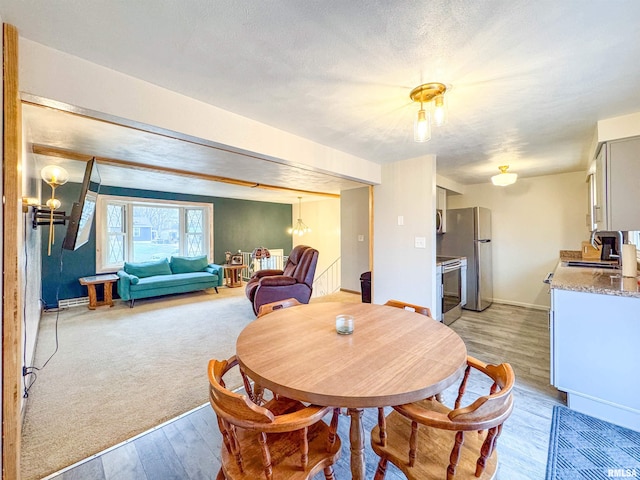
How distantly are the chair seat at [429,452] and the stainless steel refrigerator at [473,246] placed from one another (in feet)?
12.3

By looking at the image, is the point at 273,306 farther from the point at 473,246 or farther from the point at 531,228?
the point at 531,228

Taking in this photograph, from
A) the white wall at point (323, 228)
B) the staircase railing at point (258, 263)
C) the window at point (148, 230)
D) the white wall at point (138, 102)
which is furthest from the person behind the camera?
the white wall at point (323, 228)

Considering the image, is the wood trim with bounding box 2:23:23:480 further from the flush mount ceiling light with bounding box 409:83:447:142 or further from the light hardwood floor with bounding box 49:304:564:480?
the flush mount ceiling light with bounding box 409:83:447:142

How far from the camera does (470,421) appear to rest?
0.89 meters

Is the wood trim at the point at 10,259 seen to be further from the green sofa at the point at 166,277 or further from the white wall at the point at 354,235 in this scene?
the white wall at the point at 354,235

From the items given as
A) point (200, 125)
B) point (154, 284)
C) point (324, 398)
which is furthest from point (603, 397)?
point (154, 284)

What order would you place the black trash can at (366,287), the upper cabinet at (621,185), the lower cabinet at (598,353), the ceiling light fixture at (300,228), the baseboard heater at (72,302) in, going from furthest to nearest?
the ceiling light fixture at (300,228) → the baseboard heater at (72,302) → the black trash can at (366,287) → the upper cabinet at (621,185) → the lower cabinet at (598,353)

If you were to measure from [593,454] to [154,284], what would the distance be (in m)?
5.78

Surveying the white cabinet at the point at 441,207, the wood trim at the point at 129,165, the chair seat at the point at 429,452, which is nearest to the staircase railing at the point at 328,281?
the wood trim at the point at 129,165

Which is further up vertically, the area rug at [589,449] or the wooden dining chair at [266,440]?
the wooden dining chair at [266,440]

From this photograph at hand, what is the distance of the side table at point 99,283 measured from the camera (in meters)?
4.72

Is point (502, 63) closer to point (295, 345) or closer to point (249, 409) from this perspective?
point (295, 345)

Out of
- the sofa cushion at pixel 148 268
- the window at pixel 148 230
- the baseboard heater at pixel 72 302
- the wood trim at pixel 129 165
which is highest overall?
the wood trim at pixel 129 165

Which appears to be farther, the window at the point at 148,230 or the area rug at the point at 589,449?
the window at the point at 148,230
